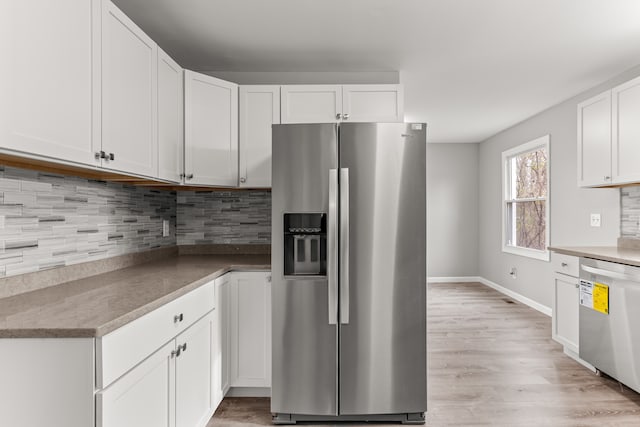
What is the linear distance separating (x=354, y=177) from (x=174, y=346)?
1290mm

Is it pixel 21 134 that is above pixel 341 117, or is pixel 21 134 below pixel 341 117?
below

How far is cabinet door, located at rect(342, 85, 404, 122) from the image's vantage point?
294cm

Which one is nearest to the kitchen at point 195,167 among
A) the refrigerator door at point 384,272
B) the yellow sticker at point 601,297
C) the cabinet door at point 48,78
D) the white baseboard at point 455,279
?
the cabinet door at point 48,78

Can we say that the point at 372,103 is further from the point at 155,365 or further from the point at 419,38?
the point at 155,365

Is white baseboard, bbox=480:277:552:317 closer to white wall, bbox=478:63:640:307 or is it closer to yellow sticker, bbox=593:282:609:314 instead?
white wall, bbox=478:63:640:307

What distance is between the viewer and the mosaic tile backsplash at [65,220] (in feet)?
5.27

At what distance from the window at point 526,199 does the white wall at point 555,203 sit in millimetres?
119

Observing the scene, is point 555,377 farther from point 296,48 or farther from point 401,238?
point 296,48

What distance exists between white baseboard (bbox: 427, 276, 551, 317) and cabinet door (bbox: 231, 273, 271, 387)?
3712 millimetres

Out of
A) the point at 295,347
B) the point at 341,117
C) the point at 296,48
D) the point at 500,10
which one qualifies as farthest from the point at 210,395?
the point at 500,10

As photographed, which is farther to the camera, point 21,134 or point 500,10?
point 500,10

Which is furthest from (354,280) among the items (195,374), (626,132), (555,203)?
(555,203)

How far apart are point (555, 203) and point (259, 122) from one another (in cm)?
365

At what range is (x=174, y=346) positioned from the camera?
1691 mm
